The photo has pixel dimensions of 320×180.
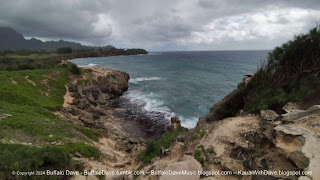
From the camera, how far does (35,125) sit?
1577 centimetres

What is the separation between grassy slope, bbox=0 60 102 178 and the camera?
885cm

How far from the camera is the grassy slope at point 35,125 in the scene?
29.0ft

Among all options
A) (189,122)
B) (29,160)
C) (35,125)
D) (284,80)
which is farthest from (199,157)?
(189,122)

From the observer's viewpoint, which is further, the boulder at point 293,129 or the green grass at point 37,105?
the green grass at point 37,105

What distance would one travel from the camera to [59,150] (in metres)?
9.91

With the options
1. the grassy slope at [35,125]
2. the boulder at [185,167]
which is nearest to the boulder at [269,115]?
the boulder at [185,167]

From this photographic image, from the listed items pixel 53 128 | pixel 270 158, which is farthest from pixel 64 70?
pixel 270 158

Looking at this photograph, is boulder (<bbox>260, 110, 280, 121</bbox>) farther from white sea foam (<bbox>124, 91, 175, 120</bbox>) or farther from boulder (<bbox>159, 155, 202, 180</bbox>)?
white sea foam (<bbox>124, 91, 175, 120</bbox>)

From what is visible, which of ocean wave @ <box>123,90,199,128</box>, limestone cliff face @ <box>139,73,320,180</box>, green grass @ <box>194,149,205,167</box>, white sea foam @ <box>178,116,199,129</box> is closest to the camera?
limestone cliff face @ <box>139,73,320,180</box>

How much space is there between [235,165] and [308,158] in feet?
11.5

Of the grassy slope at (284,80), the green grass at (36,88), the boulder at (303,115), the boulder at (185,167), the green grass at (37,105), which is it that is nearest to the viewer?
the boulder at (185,167)

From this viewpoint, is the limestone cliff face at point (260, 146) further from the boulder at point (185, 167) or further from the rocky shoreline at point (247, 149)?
the boulder at point (185, 167)

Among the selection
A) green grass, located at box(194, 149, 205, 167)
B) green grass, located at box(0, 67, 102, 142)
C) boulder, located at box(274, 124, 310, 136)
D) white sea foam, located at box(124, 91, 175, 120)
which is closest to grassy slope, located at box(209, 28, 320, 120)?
boulder, located at box(274, 124, 310, 136)

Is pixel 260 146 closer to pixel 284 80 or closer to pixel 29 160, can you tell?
pixel 284 80
